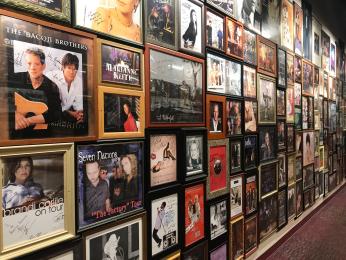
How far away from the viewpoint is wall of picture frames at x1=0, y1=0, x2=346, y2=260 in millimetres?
1181

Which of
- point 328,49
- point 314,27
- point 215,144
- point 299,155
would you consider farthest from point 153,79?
point 328,49

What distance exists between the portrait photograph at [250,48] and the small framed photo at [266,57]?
0.09 metres

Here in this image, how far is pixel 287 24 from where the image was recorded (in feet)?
12.3

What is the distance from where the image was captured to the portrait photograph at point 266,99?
10.2 feet

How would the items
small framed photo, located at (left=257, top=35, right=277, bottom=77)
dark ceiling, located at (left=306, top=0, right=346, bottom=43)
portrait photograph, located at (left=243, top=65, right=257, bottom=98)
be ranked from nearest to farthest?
portrait photograph, located at (left=243, top=65, right=257, bottom=98)
small framed photo, located at (left=257, top=35, right=277, bottom=77)
dark ceiling, located at (left=306, top=0, right=346, bottom=43)

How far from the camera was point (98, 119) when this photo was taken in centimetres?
145

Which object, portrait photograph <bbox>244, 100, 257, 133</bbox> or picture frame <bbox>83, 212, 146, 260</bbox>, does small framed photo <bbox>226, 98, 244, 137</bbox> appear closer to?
portrait photograph <bbox>244, 100, 257, 133</bbox>

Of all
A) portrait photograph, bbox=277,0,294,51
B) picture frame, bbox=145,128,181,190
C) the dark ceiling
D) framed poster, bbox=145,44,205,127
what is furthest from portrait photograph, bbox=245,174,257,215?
the dark ceiling

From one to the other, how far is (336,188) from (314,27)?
3.06 meters

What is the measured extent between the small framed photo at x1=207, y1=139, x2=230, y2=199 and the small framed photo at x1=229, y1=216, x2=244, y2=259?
330 millimetres

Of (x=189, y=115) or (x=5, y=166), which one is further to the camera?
(x=189, y=115)

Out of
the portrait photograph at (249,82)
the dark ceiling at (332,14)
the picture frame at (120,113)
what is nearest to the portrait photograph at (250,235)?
the portrait photograph at (249,82)

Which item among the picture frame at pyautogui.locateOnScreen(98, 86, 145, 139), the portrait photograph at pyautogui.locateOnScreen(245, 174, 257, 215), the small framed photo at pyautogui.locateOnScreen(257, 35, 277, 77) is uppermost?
the small framed photo at pyautogui.locateOnScreen(257, 35, 277, 77)

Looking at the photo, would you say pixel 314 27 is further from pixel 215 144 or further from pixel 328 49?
pixel 215 144
